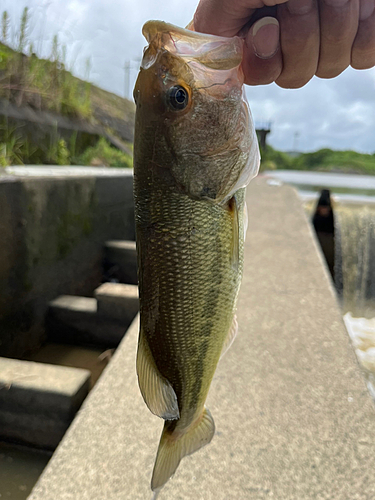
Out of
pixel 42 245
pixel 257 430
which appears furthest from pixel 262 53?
pixel 42 245


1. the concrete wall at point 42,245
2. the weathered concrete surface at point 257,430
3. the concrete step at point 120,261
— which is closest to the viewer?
the weathered concrete surface at point 257,430

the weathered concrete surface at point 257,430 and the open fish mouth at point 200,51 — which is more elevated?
the open fish mouth at point 200,51

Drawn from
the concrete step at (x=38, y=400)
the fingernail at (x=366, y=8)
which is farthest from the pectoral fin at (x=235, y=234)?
the concrete step at (x=38, y=400)

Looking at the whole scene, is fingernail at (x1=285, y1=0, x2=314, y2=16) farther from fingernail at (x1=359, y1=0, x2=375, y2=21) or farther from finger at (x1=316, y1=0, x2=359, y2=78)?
fingernail at (x1=359, y1=0, x2=375, y2=21)

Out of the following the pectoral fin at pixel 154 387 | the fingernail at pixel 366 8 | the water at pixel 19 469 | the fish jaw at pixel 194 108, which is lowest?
the water at pixel 19 469

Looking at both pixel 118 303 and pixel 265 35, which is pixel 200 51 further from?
pixel 118 303

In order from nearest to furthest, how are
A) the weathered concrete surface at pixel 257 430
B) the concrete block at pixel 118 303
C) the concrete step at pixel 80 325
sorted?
the weathered concrete surface at pixel 257 430
the concrete block at pixel 118 303
the concrete step at pixel 80 325

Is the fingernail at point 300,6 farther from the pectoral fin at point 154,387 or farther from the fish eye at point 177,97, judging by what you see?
the pectoral fin at point 154,387
